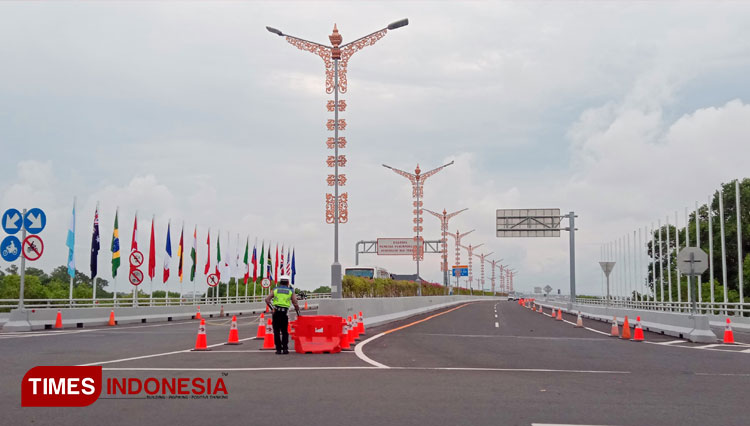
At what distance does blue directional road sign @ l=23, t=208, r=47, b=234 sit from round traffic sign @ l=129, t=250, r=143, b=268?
9.25 meters

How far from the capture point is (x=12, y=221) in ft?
83.0

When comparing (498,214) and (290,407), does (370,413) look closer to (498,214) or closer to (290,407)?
(290,407)

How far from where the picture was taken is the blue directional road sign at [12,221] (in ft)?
82.5

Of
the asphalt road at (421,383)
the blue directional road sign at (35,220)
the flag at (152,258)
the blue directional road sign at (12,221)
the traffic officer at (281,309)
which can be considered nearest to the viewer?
the asphalt road at (421,383)

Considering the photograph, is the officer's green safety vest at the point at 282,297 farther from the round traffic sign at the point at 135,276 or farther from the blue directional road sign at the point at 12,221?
the round traffic sign at the point at 135,276

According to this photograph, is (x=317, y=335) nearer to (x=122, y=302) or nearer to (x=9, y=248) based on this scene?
(x=9, y=248)

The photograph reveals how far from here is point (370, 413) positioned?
813 cm

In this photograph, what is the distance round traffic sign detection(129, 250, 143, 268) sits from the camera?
3506 centimetres

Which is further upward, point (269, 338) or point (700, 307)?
point (269, 338)

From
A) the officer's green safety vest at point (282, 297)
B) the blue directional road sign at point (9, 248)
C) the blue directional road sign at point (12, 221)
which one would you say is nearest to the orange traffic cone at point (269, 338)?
the officer's green safety vest at point (282, 297)

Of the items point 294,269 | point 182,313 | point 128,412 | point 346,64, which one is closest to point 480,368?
point 128,412

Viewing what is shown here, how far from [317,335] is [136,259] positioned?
828 inches

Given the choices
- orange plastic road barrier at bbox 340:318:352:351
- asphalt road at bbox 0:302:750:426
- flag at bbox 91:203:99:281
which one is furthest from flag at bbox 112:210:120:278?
orange plastic road barrier at bbox 340:318:352:351

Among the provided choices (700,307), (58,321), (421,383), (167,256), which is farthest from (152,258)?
(421,383)
